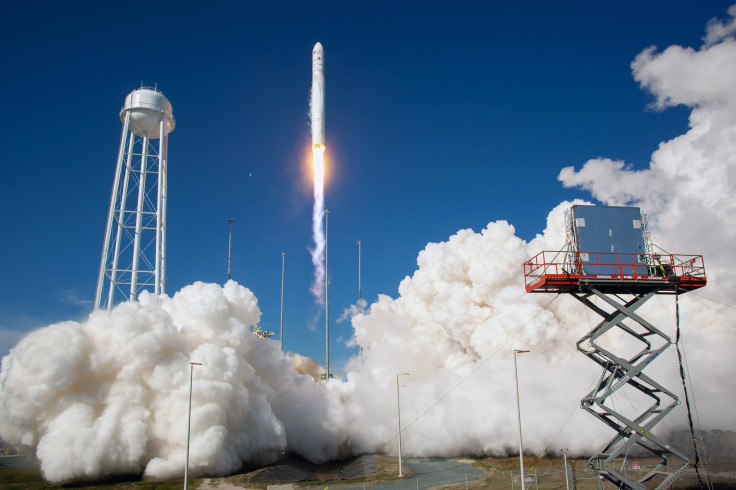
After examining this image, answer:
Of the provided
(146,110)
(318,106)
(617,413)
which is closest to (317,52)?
(318,106)

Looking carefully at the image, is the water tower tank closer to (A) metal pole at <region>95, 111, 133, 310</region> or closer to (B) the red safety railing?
(A) metal pole at <region>95, 111, 133, 310</region>

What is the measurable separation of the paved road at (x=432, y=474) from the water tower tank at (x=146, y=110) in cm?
3962

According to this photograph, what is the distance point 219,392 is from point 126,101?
105ft

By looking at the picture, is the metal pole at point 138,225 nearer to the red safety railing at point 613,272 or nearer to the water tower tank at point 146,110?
the water tower tank at point 146,110

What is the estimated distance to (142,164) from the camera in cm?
5859

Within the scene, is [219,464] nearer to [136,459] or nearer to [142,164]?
[136,459]

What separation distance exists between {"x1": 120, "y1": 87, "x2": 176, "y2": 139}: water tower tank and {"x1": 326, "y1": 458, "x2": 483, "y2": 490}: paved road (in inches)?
1560

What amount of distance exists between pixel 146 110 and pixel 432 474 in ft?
145

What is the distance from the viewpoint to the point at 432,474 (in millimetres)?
49469

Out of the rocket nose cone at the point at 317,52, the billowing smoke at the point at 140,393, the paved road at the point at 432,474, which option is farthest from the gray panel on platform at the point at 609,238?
the rocket nose cone at the point at 317,52

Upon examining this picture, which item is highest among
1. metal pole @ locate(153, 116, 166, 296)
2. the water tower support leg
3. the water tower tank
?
the water tower tank

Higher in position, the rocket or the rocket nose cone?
the rocket nose cone

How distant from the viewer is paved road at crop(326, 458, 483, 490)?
4350 cm

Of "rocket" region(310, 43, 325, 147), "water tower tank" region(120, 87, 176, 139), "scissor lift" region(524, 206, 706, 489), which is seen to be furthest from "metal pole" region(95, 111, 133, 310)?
"scissor lift" region(524, 206, 706, 489)
